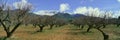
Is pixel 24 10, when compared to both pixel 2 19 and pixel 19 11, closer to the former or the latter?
pixel 19 11

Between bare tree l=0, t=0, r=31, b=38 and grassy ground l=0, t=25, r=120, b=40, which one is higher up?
bare tree l=0, t=0, r=31, b=38

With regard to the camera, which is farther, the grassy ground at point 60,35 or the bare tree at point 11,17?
the grassy ground at point 60,35

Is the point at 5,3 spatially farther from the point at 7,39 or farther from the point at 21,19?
the point at 7,39

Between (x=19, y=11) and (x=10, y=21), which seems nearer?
(x=10, y=21)

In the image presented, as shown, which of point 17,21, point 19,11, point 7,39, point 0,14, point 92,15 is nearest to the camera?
point 7,39

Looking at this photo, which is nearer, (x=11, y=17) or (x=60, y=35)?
(x=11, y=17)

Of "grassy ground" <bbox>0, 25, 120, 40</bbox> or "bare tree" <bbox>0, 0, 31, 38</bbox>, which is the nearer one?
"bare tree" <bbox>0, 0, 31, 38</bbox>

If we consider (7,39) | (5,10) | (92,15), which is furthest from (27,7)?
(92,15)

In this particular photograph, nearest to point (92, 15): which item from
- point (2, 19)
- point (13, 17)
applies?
point (13, 17)

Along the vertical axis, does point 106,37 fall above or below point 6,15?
below

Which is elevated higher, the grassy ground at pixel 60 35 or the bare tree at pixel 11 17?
the bare tree at pixel 11 17

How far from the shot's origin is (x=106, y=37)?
3694cm

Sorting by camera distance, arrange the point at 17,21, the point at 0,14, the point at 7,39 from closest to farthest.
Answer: the point at 7,39 < the point at 0,14 < the point at 17,21

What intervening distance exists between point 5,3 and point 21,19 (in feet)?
11.0
